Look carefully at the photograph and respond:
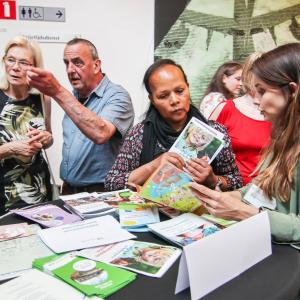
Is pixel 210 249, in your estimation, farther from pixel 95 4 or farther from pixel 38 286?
pixel 95 4

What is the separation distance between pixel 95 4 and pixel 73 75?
1.07m

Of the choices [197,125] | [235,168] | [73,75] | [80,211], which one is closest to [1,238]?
[80,211]

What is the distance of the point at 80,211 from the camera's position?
130 cm

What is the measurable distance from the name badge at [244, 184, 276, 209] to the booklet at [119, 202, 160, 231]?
13.2 inches

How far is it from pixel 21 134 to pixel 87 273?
124cm

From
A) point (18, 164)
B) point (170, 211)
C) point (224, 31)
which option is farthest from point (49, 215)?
point (224, 31)

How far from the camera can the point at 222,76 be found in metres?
2.93

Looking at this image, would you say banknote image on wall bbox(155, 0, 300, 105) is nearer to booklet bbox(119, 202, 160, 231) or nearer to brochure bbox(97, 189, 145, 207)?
brochure bbox(97, 189, 145, 207)

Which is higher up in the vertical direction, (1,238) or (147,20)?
(147,20)

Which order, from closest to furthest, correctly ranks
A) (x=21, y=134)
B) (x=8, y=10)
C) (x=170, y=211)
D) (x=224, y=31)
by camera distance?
1. (x=170, y=211)
2. (x=21, y=134)
3. (x=8, y=10)
4. (x=224, y=31)

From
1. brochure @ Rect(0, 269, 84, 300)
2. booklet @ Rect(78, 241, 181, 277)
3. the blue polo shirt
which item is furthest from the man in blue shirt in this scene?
brochure @ Rect(0, 269, 84, 300)

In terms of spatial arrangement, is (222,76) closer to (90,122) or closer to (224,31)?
(224,31)

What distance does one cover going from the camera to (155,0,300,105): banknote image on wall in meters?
3.04

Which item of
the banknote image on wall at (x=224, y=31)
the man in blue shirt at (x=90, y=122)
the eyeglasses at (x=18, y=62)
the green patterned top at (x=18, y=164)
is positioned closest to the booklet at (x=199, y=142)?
the man in blue shirt at (x=90, y=122)
